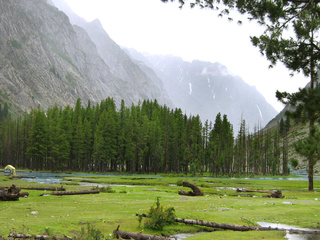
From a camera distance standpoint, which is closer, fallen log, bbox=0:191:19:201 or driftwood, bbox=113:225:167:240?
driftwood, bbox=113:225:167:240

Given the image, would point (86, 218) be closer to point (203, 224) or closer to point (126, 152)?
point (203, 224)

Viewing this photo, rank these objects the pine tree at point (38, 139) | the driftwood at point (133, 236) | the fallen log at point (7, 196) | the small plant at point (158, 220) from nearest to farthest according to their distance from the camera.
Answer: the driftwood at point (133, 236), the small plant at point (158, 220), the fallen log at point (7, 196), the pine tree at point (38, 139)

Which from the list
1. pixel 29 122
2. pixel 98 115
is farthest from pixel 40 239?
pixel 29 122

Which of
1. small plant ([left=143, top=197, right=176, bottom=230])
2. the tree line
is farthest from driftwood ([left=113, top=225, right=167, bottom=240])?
the tree line

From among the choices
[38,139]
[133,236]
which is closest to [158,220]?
[133,236]

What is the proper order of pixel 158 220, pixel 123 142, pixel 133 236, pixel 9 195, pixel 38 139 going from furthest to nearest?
1. pixel 123 142
2. pixel 38 139
3. pixel 9 195
4. pixel 158 220
5. pixel 133 236

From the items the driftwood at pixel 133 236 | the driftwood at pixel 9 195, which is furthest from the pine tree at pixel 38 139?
the driftwood at pixel 133 236

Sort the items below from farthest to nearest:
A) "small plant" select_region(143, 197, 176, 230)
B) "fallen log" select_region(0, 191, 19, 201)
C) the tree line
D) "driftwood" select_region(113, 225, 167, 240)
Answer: the tree line < "fallen log" select_region(0, 191, 19, 201) < "small plant" select_region(143, 197, 176, 230) < "driftwood" select_region(113, 225, 167, 240)

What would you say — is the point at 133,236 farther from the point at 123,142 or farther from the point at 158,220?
the point at 123,142

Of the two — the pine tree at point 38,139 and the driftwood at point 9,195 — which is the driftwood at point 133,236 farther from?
the pine tree at point 38,139

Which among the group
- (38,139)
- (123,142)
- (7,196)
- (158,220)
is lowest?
(7,196)

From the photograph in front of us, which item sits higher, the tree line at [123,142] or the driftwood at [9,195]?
the tree line at [123,142]

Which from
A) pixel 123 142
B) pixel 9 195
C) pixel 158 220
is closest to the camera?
pixel 158 220

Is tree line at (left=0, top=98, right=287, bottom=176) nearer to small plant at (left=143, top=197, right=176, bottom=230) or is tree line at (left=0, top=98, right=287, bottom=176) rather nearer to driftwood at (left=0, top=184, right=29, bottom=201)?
driftwood at (left=0, top=184, right=29, bottom=201)
